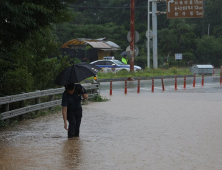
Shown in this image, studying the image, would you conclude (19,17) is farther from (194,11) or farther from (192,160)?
(194,11)

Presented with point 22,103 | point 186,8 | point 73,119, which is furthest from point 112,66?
point 73,119

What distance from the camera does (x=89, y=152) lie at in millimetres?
9180

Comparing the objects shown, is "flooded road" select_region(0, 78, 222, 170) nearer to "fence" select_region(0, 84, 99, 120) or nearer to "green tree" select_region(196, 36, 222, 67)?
"fence" select_region(0, 84, 99, 120)

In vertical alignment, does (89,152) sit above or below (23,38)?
below

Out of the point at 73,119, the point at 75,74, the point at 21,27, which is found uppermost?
the point at 21,27

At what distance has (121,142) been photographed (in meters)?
10.2

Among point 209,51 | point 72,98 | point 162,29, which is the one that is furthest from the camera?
point 162,29

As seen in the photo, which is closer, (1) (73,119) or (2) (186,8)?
(1) (73,119)

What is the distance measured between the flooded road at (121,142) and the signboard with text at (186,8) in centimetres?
2208

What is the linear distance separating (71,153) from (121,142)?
1.53m

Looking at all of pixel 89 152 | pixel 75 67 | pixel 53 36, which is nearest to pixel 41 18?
pixel 75 67

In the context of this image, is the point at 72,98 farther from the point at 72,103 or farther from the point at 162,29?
the point at 162,29

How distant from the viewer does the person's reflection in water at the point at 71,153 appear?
8.12m

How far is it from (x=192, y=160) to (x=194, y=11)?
30572 mm
